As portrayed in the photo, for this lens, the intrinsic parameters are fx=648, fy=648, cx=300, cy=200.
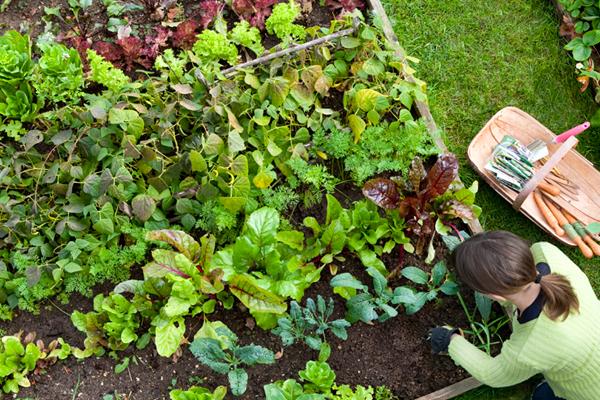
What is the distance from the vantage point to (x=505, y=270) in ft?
8.17

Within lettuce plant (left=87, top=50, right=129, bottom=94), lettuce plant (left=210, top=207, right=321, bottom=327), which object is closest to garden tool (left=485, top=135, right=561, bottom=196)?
lettuce plant (left=210, top=207, right=321, bottom=327)

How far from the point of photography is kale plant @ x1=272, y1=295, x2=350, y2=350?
3.00 meters

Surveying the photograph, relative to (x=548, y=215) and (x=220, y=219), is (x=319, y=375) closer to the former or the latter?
(x=220, y=219)

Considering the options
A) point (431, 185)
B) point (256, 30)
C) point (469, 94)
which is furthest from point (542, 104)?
point (256, 30)

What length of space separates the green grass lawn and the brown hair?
123 cm

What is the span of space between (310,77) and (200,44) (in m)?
0.63

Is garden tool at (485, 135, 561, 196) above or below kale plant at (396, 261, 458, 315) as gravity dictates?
above

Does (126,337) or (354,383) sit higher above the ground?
(126,337)

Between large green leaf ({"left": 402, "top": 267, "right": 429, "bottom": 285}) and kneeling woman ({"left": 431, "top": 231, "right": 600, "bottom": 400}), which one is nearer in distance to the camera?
kneeling woman ({"left": 431, "top": 231, "right": 600, "bottom": 400})

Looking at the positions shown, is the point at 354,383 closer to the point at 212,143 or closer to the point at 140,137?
the point at 212,143

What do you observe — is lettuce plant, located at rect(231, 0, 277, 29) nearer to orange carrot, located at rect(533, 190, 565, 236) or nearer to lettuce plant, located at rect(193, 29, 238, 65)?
lettuce plant, located at rect(193, 29, 238, 65)

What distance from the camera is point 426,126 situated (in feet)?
11.7

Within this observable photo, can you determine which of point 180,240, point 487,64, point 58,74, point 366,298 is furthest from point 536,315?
point 58,74

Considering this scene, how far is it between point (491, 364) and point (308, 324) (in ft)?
2.78
